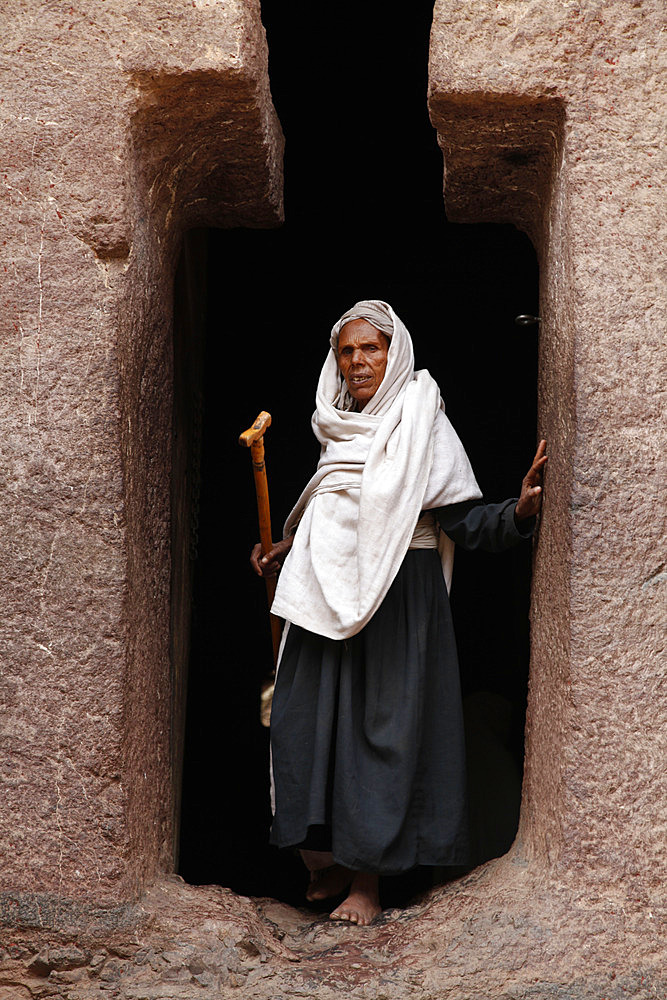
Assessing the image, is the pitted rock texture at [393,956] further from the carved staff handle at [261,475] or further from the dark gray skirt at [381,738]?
the carved staff handle at [261,475]

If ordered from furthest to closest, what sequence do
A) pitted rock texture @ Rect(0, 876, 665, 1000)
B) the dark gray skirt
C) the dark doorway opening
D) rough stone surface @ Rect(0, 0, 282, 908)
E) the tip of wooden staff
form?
the dark doorway opening
the tip of wooden staff
the dark gray skirt
rough stone surface @ Rect(0, 0, 282, 908)
pitted rock texture @ Rect(0, 876, 665, 1000)

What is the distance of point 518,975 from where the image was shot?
9.57ft

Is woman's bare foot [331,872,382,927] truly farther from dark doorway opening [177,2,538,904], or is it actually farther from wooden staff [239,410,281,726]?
dark doorway opening [177,2,538,904]

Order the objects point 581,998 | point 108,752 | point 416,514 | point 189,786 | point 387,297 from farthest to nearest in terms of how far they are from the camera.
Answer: point 387,297 < point 189,786 < point 416,514 < point 108,752 < point 581,998

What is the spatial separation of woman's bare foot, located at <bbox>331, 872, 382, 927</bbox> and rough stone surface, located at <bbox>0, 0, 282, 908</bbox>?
0.55 meters

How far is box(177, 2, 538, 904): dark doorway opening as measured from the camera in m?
4.95

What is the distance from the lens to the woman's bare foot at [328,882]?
3.59 meters

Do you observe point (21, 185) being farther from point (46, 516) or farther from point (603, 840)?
point (603, 840)

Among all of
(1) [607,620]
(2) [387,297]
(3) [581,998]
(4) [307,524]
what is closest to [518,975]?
(3) [581,998]

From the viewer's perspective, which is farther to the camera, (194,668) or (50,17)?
(194,668)

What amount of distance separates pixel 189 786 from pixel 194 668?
0.49 metres

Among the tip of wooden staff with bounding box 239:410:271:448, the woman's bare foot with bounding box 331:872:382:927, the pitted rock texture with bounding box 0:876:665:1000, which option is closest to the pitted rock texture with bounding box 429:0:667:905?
the pitted rock texture with bounding box 0:876:665:1000

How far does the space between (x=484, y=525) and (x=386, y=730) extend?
2.16 ft

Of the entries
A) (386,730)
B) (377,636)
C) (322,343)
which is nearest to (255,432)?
(377,636)
